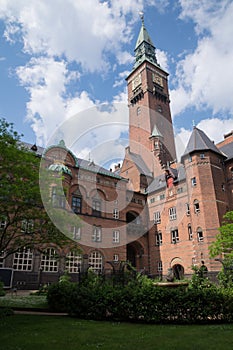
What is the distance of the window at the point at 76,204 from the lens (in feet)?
118

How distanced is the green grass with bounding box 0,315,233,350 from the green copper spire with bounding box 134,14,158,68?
63.6 metres

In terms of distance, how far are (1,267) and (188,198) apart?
23.8 m

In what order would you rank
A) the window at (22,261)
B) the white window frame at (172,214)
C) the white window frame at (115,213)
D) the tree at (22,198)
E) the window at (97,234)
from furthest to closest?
the white window frame at (115,213)
the white window frame at (172,214)
the window at (97,234)
the window at (22,261)
the tree at (22,198)

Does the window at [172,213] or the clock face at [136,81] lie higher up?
the clock face at [136,81]

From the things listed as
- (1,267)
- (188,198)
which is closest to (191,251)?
(188,198)

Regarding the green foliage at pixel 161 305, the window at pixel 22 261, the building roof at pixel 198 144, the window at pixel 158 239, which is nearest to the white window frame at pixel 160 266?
the window at pixel 158 239

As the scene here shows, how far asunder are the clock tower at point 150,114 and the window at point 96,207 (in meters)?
14.9

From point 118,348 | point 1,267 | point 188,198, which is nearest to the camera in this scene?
point 118,348

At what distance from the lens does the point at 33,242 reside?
14.9 meters

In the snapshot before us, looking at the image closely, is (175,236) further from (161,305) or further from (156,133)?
(161,305)

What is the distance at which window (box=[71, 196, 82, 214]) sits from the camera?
36.0 metres

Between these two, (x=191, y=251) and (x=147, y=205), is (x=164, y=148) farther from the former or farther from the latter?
(x=191, y=251)

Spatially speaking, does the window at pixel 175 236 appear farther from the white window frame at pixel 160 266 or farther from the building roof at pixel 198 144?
the building roof at pixel 198 144

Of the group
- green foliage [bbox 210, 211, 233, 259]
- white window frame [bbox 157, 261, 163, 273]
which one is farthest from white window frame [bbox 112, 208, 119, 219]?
green foliage [bbox 210, 211, 233, 259]
